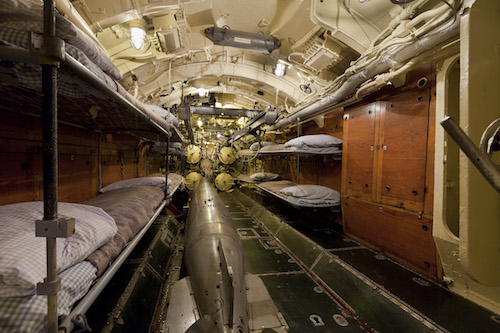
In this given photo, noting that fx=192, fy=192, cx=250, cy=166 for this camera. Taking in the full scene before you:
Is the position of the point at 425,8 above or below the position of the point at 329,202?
above

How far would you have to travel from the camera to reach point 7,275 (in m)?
0.80

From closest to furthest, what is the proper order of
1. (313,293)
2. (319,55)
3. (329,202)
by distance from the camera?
(313,293)
(329,202)
(319,55)

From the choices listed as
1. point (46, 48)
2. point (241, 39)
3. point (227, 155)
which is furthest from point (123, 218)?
point (227, 155)

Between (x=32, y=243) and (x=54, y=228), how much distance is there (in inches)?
10.6

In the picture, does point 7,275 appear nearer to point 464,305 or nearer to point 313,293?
point 313,293

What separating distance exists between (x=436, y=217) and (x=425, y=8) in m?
3.20

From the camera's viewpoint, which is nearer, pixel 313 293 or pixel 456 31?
pixel 456 31

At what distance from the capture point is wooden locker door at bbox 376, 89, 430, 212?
2762 mm

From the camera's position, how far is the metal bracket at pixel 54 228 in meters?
0.86

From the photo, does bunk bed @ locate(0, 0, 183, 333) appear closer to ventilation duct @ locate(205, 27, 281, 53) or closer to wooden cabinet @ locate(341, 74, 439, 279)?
wooden cabinet @ locate(341, 74, 439, 279)

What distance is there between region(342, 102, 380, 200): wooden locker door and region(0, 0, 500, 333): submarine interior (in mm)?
34

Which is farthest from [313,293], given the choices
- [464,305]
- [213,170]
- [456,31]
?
[213,170]

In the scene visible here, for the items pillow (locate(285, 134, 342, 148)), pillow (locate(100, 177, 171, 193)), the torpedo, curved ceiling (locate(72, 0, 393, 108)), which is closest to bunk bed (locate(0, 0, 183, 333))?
the torpedo

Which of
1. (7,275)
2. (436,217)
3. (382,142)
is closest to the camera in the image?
(7,275)
